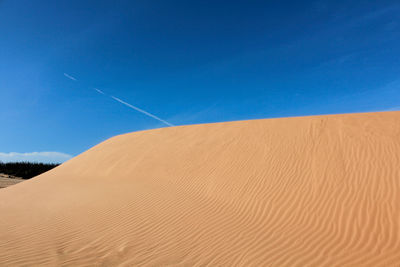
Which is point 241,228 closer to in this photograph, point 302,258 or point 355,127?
point 302,258

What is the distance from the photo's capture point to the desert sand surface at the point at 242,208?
4.82 m

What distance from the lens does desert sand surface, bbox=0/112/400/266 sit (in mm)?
4816

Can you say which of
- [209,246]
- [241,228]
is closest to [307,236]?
Answer: [241,228]

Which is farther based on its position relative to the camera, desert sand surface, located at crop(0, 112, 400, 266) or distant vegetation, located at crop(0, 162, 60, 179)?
distant vegetation, located at crop(0, 162, 60, 179)

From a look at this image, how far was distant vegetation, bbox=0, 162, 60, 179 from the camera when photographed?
29.5 m

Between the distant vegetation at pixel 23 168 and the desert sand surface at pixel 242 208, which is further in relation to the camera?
the distant vegetation at pixel 23 168

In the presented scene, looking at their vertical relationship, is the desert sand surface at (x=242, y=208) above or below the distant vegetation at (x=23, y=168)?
below

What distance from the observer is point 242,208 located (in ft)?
24.9

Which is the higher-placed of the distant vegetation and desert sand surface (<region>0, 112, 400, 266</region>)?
the distant vegetation

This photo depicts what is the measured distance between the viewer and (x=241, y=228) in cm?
618

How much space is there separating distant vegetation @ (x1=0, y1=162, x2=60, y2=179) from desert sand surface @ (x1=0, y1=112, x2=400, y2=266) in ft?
72.9

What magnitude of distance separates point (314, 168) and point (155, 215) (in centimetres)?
579

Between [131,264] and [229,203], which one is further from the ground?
[229,203]

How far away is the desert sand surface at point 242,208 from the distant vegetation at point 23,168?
874 inches
